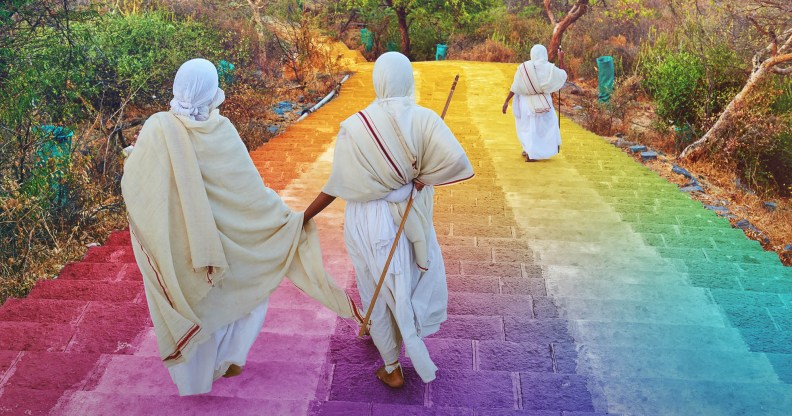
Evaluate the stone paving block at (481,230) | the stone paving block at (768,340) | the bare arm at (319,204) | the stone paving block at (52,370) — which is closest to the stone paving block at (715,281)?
the stone paving block at (768,340)

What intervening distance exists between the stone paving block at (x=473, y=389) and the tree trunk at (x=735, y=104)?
732 centimetres

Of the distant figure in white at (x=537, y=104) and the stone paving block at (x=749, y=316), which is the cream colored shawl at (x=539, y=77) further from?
the stone paving block at (x=749, y=316)

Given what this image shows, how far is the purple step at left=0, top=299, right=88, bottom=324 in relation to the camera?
363 centimetres

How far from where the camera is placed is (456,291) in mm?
4266

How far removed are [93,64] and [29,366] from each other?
6.92 metres

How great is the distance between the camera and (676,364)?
3.33 m

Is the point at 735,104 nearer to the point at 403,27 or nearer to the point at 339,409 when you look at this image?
the point at 339,409

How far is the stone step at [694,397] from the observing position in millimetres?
2916

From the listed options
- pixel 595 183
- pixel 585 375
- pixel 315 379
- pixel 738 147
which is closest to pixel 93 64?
pixel 595 183

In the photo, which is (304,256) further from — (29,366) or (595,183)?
(595,183)

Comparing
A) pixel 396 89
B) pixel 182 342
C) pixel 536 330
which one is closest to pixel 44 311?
pixel 182 342

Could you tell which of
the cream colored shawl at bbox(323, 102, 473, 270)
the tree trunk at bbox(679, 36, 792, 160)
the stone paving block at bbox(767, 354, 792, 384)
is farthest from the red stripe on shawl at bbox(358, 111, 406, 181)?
the tree trunk at bbox(679, 36, 792, 160)

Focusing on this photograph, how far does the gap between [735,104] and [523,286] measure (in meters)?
6.24

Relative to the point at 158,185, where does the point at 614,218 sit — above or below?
below
